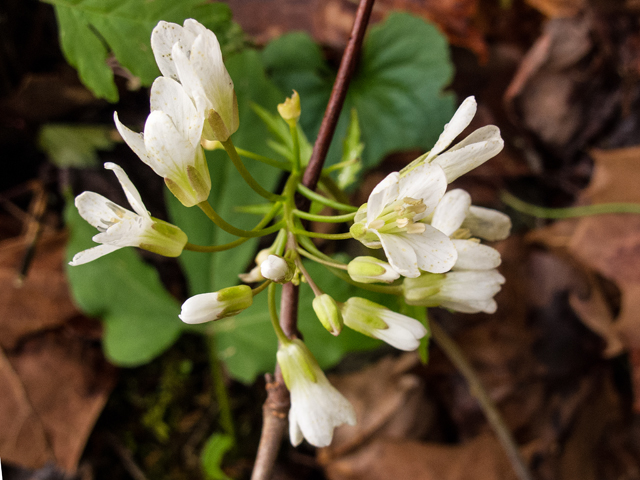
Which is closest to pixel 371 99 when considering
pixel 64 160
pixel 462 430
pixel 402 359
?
pixel 402 359

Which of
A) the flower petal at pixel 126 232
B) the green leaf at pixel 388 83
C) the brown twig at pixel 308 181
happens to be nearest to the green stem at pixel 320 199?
the brown twig at pixel 308 181

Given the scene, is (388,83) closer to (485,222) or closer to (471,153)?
(485,222)

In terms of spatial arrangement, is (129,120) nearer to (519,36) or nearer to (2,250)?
(2,250)

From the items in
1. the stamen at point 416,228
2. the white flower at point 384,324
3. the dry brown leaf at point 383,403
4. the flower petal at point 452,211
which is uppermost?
the stamen at point 416,228

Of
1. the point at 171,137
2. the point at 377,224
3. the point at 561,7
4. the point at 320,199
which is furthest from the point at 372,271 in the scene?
the point at 561,7

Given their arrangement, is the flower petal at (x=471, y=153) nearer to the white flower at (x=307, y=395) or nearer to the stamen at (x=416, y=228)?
the stamen at (x=416, y=228)
